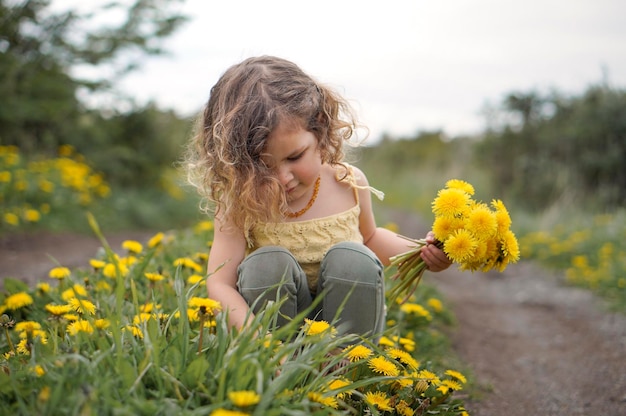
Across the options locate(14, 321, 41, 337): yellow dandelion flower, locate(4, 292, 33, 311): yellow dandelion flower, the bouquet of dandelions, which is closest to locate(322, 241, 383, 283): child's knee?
the bouquet of dandelions

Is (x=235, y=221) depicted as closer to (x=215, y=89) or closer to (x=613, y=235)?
(x=215, y=89)

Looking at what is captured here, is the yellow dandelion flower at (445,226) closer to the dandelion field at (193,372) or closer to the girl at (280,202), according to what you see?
the girl at (280,202)

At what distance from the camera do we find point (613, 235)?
5.17m

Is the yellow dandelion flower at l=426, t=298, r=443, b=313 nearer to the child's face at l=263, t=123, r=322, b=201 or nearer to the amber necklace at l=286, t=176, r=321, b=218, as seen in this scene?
the amber necklace at l=286, t=176, r=321, b=218

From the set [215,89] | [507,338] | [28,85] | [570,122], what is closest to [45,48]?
[28,85]

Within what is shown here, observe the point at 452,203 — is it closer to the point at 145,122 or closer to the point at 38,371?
the point at 38,371

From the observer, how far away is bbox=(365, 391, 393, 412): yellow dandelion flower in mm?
1445

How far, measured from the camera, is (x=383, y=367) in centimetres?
153

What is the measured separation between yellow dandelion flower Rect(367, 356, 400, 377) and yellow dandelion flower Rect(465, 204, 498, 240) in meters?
0.47

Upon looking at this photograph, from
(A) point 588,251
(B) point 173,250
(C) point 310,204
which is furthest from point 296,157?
(A) point 588,251

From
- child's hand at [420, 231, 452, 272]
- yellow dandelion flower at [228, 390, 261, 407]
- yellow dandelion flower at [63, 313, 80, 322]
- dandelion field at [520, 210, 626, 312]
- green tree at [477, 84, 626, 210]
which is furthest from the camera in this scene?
green tree at [477, 84, 626, 210]

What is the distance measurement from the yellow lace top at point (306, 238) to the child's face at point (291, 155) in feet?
0.67

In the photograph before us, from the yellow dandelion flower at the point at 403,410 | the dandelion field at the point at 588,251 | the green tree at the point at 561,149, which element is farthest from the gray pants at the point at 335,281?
the green tree at the point at 561,149

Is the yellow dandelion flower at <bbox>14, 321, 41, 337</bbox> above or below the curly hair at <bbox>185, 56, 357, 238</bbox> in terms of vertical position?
below
